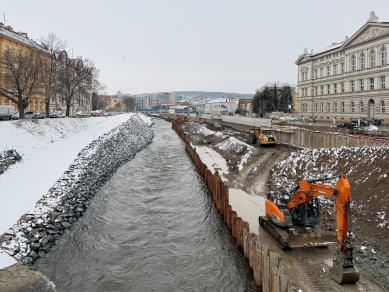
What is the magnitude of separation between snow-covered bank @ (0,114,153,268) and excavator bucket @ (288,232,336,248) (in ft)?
29.4

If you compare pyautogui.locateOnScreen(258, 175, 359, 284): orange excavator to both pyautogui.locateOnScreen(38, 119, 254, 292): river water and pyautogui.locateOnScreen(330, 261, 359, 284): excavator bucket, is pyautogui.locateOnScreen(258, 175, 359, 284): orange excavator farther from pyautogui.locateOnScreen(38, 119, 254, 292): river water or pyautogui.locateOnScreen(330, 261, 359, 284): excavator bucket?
pyautogui.locateOnScreen(38, 119, 254, 292): river water

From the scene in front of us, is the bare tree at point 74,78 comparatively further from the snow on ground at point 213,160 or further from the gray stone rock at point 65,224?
the gray stone rock at point 65,224

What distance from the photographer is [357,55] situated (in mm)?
54156

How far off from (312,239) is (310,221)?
45.0 inches

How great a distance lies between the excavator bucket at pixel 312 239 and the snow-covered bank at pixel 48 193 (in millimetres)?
8961

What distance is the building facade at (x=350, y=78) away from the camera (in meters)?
48.8

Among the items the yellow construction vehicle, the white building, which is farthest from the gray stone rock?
the white building

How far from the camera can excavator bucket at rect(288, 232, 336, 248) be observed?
1070 cm

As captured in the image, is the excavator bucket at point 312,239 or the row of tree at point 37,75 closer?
the excavator bucket at point 312,239

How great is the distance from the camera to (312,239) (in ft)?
35.3

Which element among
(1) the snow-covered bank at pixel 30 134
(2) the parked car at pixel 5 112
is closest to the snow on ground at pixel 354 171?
(1) the snow-covered bank at pixel 30 134

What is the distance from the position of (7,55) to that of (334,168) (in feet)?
102

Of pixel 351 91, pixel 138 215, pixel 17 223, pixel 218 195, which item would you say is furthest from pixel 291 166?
pixel 351 91

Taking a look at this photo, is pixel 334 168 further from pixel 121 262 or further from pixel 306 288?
pixel 121 262
